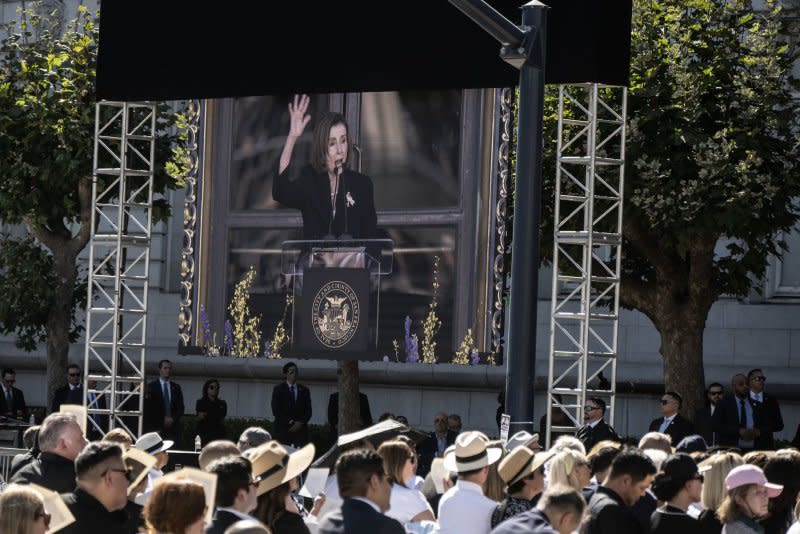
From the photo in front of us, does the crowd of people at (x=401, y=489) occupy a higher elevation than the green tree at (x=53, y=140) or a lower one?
lower

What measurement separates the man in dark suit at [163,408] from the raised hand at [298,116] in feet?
14.7

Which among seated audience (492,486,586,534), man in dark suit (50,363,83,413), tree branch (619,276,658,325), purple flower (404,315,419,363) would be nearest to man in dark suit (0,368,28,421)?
man in dark suit (50,363,83,413)

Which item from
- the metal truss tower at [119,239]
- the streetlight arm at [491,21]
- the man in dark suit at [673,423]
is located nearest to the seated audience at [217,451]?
the streetlight arm at [491,21]

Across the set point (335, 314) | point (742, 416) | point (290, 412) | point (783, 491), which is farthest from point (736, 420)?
point (783, 491)

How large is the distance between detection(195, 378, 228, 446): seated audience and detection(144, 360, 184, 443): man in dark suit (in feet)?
2.66

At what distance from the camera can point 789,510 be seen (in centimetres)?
969

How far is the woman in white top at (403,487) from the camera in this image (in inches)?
367

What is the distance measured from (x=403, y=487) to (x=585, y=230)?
737 cm

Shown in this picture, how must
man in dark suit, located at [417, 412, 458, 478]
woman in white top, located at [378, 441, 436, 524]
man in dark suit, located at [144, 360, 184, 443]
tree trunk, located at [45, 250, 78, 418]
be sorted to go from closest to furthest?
woman in white top, located at [378, 441, 436, 524], man in dark suit, located at [417, 412, 458, 478], man in dark suit, located at [144, 360, 184, 443], tree trunk, located at [45, 250, 78, 418]

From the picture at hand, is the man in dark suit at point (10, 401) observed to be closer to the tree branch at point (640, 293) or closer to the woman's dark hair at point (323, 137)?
the woman's dark hair at point (323, 137)

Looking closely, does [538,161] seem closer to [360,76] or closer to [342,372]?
[360,76]

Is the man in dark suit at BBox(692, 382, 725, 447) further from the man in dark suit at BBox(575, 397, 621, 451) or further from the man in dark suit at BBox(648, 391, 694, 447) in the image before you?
the man in dark suit at BBox(575, 397, 621, 451)

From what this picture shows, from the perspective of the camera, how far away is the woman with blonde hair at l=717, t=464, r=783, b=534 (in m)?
8.55

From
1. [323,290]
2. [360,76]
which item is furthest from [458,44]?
[323,290]
